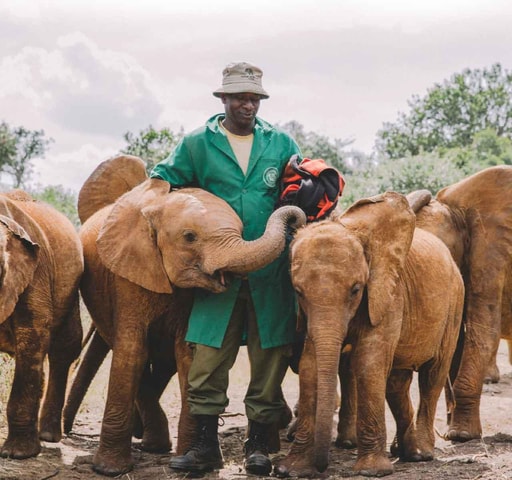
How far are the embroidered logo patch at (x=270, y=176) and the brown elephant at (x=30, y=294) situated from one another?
157cm

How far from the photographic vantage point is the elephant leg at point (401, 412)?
6914 millimetres

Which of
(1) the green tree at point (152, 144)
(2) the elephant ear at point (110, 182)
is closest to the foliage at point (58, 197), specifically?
(1) the green tree at point (152, 144)

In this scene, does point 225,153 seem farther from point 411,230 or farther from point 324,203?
point 411,230

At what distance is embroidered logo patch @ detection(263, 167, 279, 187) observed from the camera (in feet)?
21.9

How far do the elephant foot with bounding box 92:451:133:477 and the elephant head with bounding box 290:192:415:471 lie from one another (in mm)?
1545

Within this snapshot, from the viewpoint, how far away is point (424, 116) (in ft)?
137

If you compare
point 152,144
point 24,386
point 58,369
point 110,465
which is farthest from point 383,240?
point 152,144

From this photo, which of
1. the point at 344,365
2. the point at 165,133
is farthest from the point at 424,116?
the point at 344,365

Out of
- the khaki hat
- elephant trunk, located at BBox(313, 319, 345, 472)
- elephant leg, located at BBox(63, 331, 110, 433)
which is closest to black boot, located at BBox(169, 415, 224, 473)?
elephant trunk, located at BBox(313, 319, 345, 472)

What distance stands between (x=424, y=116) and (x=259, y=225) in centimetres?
3643

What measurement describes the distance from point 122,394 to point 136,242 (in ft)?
3.46

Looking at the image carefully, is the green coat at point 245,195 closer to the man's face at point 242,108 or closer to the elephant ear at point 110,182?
the man's face at point 242,108

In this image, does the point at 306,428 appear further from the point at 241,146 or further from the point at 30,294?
the point at 30,294

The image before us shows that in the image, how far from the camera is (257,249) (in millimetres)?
6039
